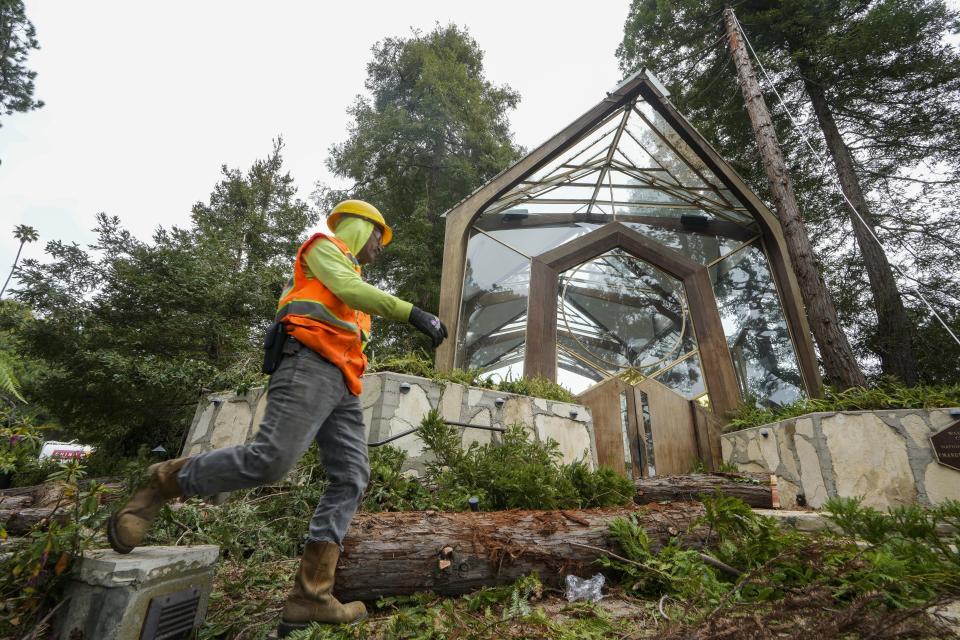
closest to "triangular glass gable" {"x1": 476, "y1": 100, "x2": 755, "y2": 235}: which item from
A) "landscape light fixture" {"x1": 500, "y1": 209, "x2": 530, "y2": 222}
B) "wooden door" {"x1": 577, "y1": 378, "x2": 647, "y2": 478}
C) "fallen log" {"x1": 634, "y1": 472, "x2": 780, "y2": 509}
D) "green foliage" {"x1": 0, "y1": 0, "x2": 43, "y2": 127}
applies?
"landscape light fixture" {"x1": 500, "y1": 209, "x2": 530, "y2": 222}

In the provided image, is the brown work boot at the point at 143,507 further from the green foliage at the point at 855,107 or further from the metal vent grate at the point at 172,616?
the green foliage at the point at 855,107

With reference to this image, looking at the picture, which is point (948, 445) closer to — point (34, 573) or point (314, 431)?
point (314, 431)

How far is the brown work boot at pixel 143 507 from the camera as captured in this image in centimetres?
184

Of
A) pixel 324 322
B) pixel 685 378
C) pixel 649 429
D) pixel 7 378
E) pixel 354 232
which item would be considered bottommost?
pixel 7 378

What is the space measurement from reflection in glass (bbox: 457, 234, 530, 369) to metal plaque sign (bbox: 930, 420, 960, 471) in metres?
5.41

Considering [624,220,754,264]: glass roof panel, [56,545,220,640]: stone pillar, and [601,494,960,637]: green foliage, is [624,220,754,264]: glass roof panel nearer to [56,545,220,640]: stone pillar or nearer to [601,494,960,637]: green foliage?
[601,494,960,637]: green foliage

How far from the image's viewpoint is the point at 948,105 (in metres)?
9.48

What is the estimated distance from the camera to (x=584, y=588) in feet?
8.00

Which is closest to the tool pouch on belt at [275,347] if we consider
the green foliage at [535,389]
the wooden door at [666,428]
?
the green foliage at [535,389]

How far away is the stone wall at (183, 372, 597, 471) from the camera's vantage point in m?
5.02

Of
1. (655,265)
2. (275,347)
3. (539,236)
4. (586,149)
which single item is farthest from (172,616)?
(655,265)

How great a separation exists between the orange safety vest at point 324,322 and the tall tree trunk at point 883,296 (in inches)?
353

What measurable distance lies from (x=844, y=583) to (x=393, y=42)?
72.9ft

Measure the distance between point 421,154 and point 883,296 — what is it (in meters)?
13.2
